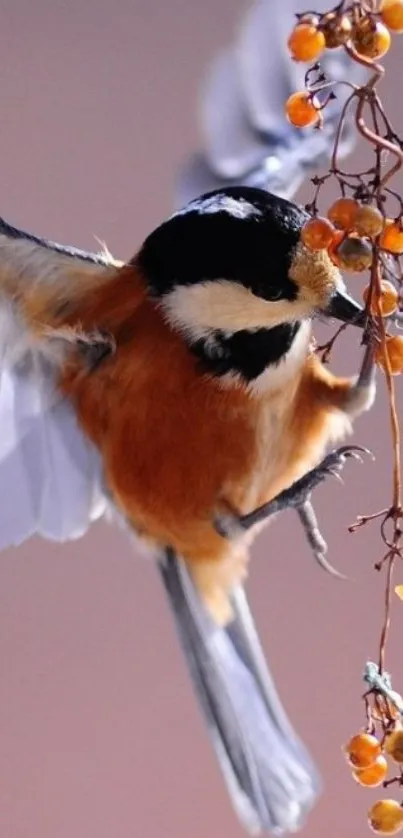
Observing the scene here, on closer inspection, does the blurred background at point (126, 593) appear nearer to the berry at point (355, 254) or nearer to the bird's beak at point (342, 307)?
the bird's beak at point (342, 307)

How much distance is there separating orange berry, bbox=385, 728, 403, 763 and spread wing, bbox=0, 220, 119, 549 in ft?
1.13

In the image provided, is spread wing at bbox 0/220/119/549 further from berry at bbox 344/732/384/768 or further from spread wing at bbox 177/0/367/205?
berry at bbox 344/732/384/768

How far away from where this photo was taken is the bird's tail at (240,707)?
81 cm

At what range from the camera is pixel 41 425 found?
742 mm

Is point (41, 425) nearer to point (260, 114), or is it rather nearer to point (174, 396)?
point (174, 396)

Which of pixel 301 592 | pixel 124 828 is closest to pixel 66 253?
pixel 301 592

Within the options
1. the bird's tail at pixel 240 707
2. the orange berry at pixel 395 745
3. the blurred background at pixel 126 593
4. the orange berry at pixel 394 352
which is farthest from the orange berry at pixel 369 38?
the blurred background at pixel 126 593

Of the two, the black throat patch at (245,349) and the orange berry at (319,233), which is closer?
the orange berry at (319,233)

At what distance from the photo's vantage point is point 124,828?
1.11 m

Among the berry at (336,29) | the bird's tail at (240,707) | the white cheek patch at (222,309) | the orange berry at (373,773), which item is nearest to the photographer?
the berry at (336,29)

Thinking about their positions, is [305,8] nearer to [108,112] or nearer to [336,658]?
[108,112]

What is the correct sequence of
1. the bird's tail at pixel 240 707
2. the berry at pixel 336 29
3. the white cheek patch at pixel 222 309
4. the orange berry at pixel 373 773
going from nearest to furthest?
the berry at pixel 336 29 → the orange berry at pixel 373 773 → the white cheek patch at pixel 222 309 → the bird's tail at pixel 240 707

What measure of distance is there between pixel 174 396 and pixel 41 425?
10cm

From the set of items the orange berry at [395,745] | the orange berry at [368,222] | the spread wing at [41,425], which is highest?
the spread wing at [41,425]
